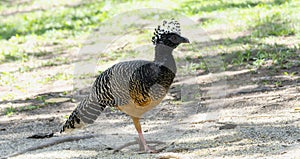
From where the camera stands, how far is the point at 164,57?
6223mm

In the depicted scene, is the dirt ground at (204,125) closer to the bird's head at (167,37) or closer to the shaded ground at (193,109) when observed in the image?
the shaded ground at (193,109)

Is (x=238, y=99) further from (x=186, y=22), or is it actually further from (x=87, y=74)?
(x=186, y=22)

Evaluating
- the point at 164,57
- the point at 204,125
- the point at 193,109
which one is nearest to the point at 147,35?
the point at 193,109

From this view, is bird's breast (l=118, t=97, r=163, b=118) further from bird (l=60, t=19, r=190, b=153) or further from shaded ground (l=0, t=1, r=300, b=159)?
shaded ground (l=0, t=1, r=300, b=159)

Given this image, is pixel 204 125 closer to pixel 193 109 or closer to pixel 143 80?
pixel 193 109

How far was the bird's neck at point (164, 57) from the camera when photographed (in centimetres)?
620

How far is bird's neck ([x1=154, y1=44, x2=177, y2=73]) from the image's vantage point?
20.4 feet

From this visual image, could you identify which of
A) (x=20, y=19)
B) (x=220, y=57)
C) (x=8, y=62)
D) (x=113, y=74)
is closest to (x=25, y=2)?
(x=20, y=19)

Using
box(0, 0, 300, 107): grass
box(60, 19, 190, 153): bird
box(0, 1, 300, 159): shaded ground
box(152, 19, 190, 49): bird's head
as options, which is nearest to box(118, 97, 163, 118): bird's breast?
box(60, 19, 190, 153): bird

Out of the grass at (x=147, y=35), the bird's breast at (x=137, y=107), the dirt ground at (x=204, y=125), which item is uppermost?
the bird's breast at (x=137, y=107)

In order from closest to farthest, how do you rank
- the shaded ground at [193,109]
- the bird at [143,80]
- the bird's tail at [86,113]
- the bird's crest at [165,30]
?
the bird at [143,80], the bird's crest at [165,30], the shaded ground at [193,109], the bird's tail at [86,113]

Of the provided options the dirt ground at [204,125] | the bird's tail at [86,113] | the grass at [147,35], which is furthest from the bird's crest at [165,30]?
the grass at [147,35]

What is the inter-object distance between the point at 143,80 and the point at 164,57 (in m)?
0.30

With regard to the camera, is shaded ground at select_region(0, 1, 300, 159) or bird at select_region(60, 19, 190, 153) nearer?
bird at select_region(60, 19, 190, 153)
